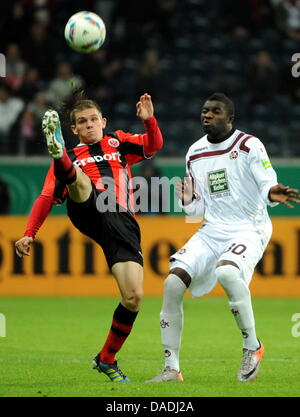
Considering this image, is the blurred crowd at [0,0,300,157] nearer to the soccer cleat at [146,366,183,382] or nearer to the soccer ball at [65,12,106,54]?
the soccer ball at [65,12,106,54]

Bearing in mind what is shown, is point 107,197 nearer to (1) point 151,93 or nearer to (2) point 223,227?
(2) point 223,227

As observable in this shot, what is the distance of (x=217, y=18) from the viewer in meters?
20.3

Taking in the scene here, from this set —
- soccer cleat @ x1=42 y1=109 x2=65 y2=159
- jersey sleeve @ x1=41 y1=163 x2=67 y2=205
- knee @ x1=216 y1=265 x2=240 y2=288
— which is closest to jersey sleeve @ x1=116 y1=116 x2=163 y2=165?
jersey sleeve @ x1=41 y1=163 x2=67 y2=205

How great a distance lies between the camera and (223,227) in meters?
7.84

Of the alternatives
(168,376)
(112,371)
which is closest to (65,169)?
(112,371)

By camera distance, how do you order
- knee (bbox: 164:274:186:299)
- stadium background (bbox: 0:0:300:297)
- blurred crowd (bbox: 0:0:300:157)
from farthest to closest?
blurred crowd (bbox: 0:0:300:157) < stadium background (bbox: 0:0:300:297) < knee (bbox: 164:274:186:299)

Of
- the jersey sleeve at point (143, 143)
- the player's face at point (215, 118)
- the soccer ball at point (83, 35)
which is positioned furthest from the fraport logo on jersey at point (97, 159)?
the soccer ball at point (83, 35)

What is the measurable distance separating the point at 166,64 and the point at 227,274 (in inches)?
487

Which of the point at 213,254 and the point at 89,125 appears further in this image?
the point at 89,125

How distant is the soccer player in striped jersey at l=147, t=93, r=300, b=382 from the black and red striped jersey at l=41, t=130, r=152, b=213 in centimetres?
45

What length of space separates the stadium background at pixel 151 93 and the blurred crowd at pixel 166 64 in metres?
0.02

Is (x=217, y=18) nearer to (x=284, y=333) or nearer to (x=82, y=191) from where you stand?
(x=284, y=333)

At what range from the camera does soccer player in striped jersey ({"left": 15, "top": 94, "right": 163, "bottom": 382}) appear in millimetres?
7625

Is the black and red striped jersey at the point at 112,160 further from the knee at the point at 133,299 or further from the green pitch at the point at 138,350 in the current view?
the green pitch at the point at 138,350
